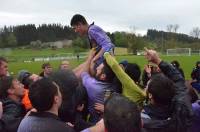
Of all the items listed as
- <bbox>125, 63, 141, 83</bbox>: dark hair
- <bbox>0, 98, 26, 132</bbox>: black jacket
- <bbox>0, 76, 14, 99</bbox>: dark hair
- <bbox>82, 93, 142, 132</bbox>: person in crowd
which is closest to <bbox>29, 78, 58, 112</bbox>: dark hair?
<bbox>82, 93, 142, 132</bbox>: person in crowd

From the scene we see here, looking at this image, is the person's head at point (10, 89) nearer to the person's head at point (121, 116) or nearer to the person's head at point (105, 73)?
the person's head at point (105, 73)

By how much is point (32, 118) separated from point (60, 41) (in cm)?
15414

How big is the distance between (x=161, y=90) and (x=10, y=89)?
2135 millimetres

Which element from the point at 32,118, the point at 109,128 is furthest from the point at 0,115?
the point at 109,128

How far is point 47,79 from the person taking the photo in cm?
450

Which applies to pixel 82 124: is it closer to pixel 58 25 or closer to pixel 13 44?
pixel 13 44

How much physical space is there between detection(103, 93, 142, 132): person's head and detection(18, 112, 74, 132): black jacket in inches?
29.0

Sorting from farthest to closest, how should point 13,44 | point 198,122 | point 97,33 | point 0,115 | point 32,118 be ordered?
point 13,44 → point 97,33 → point 198,122 → point 0,115 → point 32,118

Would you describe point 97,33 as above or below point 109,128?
above

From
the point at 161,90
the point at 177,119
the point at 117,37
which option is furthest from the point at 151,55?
the point at 117,37

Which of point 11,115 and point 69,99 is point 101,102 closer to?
point 69,99

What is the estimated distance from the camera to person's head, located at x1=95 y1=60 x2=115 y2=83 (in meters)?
5.90

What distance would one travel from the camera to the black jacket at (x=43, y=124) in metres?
4.30

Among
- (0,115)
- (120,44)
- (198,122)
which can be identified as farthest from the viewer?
(120,44)
